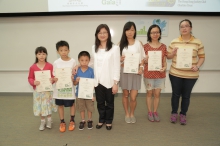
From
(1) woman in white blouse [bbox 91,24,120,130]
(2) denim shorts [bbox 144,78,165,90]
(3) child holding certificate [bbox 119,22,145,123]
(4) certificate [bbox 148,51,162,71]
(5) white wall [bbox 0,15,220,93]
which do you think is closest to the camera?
(1) woman in white blouse [bbox 91,24,120,130]

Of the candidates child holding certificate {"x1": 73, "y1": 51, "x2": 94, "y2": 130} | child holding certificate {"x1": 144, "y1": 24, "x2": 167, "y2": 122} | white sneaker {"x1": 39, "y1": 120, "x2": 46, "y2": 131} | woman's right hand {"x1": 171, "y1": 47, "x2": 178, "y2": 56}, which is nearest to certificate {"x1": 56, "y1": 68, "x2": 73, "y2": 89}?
child holding certificate {"x1": 73, "y1": 51, "x2": 94, "y2": 130}

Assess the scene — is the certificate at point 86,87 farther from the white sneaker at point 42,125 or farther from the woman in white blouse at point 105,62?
the white sneaker at point 42,125

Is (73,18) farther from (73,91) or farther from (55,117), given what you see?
(55,117)

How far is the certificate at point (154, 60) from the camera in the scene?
2410 mm

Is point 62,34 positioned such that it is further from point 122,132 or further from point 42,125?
point 122,132

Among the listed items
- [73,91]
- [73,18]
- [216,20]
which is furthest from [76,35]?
[216,20]

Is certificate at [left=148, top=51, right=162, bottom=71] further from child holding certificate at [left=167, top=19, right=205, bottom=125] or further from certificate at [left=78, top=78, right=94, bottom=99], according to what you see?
certificate at [left=78, top=78, right=94, bottom=99]

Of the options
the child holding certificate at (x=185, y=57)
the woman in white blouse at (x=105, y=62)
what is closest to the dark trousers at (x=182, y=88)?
the child holding certificate at (x=185, y=57)

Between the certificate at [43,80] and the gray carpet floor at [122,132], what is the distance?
69 cm

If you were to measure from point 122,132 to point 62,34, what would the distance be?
2.36 metres

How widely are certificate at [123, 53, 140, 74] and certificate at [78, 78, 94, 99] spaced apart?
1.74 feet

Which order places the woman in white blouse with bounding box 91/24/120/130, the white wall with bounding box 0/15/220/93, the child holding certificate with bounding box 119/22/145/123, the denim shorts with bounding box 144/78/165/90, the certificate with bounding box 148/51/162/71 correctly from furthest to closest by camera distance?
the white wall with bounding box 0/15/220/93 → the denim shorts with bounding box 144/78/165/90 → the certificate with bounding box 148/51/162/71 → the child holding certificate with bounding box 119/22/145/123 → the woman in white blouse with bounding box 91/24/120/130

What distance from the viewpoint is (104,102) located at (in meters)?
2.43

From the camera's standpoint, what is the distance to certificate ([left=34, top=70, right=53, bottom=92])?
2.22 metres
